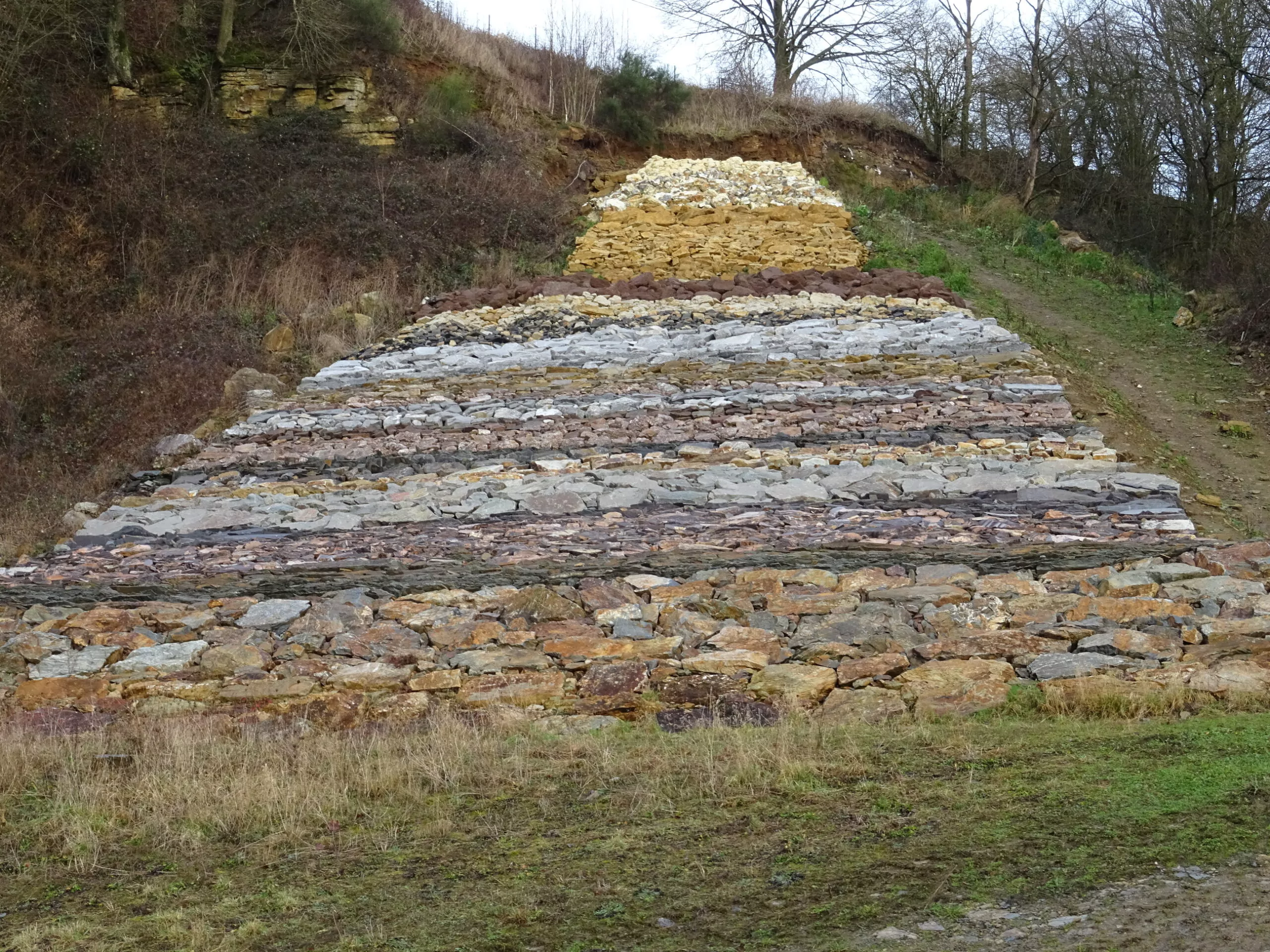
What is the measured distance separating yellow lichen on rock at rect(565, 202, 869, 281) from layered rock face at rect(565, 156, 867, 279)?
2 cm

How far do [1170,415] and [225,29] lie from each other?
18.0 m

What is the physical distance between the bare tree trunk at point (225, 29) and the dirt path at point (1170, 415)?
14.4 meters

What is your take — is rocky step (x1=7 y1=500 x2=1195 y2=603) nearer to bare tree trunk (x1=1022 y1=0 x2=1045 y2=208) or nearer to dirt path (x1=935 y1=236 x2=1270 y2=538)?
dirt path (x1=935 y1=236 x2=1270 y2=538)

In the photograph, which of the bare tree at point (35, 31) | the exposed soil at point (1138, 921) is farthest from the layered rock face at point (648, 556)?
the bare tree at point (35, 31)

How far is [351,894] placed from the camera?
388 centimetres

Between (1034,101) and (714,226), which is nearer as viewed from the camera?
(714,226)

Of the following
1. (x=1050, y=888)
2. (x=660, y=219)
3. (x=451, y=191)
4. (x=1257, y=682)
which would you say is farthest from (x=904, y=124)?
(x=1050, y=888)

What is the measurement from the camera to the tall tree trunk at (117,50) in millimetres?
20406

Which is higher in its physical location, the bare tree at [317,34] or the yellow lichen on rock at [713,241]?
the bare tree at [317,34]

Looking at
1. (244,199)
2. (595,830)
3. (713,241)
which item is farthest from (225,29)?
(595,830)

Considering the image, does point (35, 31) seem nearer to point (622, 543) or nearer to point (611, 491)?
point (611, 491)

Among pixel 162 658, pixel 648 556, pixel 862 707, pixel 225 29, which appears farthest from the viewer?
pixel 225 29

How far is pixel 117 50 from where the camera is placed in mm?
20516

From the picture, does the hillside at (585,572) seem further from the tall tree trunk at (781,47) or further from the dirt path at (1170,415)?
the tall tree trunk at (781,47)
